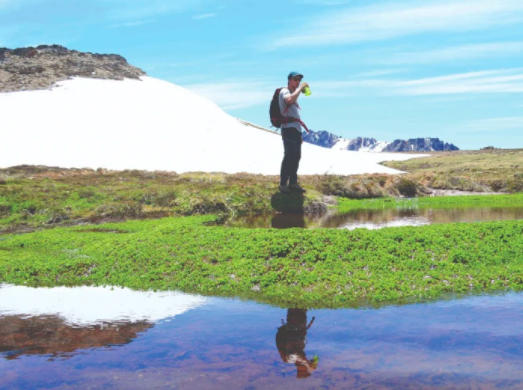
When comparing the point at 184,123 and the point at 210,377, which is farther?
the point at 184,123

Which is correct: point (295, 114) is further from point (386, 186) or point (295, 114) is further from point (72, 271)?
point (386, 186)

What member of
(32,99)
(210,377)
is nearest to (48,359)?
(210,377)

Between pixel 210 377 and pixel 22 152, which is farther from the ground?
pixel 22 152

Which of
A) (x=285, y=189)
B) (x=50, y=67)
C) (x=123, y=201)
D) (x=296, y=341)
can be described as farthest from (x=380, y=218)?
(x=50, y=67)

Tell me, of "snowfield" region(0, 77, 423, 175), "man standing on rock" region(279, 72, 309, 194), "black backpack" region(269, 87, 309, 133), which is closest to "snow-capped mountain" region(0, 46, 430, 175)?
"snowfield" region(0, 77, 423, 175)

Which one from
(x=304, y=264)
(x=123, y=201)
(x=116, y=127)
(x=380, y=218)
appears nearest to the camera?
(x=304, y=264)

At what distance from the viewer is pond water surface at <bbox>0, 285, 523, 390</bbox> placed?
18.2ft

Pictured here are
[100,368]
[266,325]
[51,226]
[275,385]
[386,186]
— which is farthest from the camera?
[386,186]

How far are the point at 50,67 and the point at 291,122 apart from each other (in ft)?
180

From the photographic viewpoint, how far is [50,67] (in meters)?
63.5

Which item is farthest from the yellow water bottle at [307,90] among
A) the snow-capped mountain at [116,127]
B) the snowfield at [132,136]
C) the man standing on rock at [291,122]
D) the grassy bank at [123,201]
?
the snowfield at [132,136]

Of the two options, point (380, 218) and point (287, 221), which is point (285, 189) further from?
point (380, 218)

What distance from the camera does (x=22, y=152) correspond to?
4025cm

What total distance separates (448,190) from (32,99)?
43271 mm
